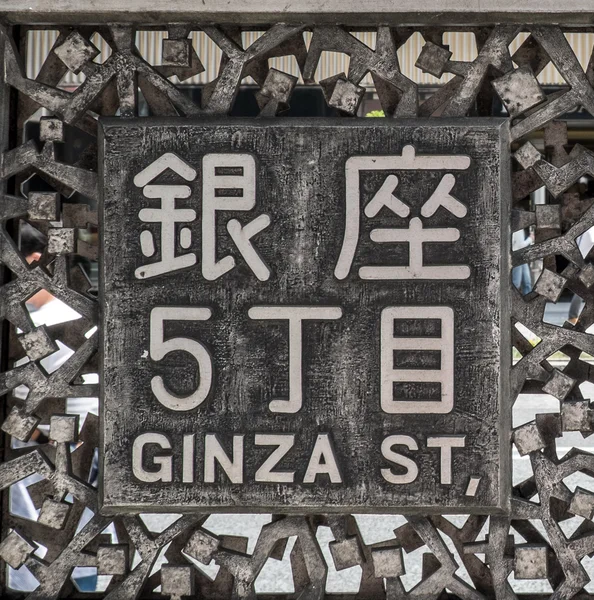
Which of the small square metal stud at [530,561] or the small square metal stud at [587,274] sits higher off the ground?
the small square metal stud at [587,274]

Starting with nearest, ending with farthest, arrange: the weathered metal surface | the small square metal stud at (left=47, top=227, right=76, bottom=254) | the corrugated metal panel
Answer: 1. the weathered metal surface
2. the small square metal stud at (left=47, top=227, right=76, bottom=254)
3. the corrugated metal panel

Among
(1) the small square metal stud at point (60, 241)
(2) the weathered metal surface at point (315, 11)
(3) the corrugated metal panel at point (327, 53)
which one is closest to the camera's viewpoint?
(2) the weathered metal surface at point (315, 11)

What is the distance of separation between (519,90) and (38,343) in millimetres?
1537

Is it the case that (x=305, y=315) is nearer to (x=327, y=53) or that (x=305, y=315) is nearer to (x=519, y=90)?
(x=519, y=90)

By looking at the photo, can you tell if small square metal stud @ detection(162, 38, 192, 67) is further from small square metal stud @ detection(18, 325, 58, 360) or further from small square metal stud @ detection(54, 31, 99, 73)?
small square metal stud @ detection(18, 325, 58, 360)

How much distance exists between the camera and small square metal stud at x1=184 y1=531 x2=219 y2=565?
2.15 meters

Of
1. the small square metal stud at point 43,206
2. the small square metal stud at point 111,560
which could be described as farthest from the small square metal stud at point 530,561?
the small square metal stud at point 43,206

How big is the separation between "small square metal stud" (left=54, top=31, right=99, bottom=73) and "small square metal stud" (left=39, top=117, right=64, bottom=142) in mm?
154

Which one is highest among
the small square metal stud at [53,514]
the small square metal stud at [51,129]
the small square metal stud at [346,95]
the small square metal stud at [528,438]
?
the small square metal stud at [346,95]

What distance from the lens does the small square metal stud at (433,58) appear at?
214 centimetres

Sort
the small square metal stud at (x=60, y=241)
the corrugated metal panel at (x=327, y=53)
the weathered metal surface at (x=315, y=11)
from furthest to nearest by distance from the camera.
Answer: the corrugated metal panel at (x=327, y=53)
the small square metal stud at (x=60, y=241)
the weathered metal surface at (x=315, y=11)

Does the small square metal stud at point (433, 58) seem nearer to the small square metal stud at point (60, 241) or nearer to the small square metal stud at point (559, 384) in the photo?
the small square metal stud at point (559, 384)

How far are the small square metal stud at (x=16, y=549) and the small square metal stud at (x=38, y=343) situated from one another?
524 millimetres

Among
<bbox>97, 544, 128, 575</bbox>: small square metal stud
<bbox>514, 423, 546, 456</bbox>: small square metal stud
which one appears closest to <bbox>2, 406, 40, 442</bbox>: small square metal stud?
<bbox>97, 544, 128, 575</bbox>: small square metal stud
